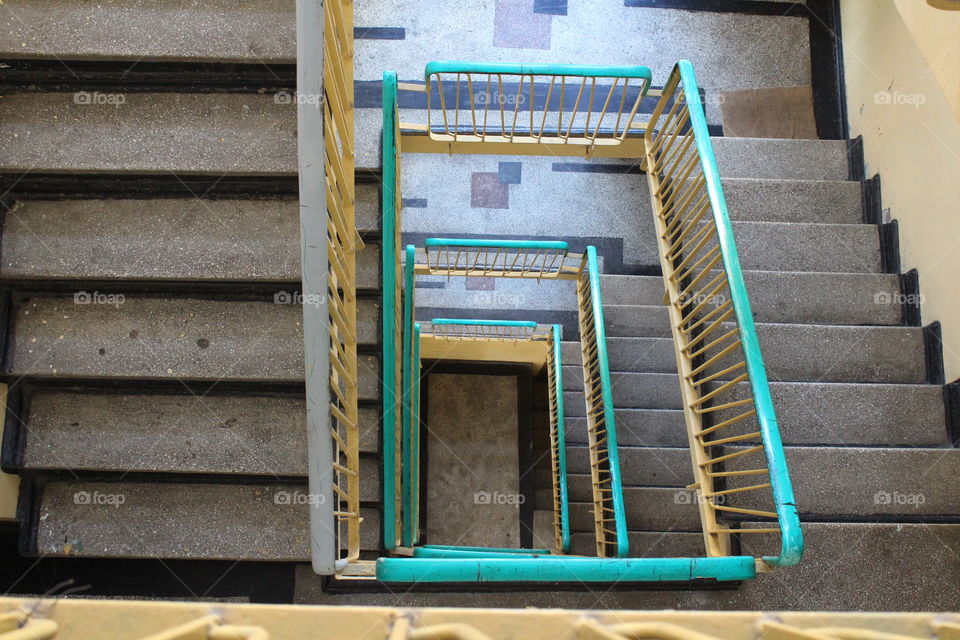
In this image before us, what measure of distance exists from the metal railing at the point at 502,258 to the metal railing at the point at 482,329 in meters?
0.39

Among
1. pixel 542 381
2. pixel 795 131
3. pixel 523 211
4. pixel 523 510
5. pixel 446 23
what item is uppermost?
pixel 446 23

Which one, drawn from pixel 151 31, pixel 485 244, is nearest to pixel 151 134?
pixel 151 31

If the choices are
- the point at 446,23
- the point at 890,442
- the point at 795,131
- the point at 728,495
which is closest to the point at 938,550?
the point at 890,442

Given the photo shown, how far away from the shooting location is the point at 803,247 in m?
3.64

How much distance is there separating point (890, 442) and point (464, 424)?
143 inches

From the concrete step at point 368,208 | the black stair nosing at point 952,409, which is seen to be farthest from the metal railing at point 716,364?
the concrete step at point 368,208

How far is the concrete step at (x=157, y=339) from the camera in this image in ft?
7.30

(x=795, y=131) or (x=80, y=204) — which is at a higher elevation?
(x=795, y=131)

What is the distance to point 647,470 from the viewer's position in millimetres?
3854

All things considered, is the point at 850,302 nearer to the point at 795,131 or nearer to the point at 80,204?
the point at 795,131

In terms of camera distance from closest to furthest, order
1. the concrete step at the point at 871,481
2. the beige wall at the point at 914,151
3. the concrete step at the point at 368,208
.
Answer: the concrete step at the point at 368,208
the concrete step at the point at 871,481
the beige wall at the point at 914,151

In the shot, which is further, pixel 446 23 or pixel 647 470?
pixel 446 23

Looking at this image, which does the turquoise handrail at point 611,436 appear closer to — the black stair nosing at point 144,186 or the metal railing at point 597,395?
the metal railing at point 597,395

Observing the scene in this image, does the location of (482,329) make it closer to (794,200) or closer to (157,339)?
(794,200)
